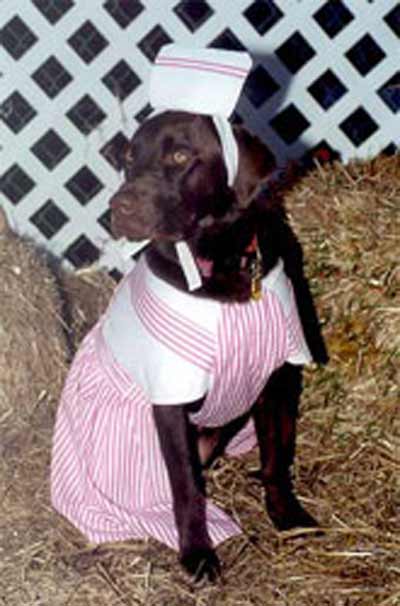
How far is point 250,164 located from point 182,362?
1.49 ft

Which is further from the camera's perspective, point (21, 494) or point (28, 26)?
point (28, 26)

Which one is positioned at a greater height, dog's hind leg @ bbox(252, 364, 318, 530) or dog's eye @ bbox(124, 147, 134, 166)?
dog's eye @ bbox(124, 147, 134, 166)

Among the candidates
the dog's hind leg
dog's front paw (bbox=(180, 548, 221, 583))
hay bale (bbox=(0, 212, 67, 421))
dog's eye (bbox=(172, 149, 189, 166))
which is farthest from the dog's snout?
hay bale (bbox=(0, 212, 67, 421))

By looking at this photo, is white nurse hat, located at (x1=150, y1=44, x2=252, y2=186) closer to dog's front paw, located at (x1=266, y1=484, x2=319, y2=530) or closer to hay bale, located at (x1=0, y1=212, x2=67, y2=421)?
dog's front paw, located at (x1=266, y1=484, x2=319, y2=530)

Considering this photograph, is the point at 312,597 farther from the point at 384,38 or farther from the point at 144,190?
the point at 384,38

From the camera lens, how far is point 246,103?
4910mm

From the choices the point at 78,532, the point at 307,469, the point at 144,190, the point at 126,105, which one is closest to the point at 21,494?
the point at 78,532

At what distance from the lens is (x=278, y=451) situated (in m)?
3.79

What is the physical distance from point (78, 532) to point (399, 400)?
92 centimetres

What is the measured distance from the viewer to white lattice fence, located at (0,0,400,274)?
15.7 feet

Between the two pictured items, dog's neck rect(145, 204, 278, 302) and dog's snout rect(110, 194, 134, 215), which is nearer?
dog's snout rect(110, 194, 134, 215)

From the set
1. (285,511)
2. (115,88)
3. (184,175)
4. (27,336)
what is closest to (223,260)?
(184,175)

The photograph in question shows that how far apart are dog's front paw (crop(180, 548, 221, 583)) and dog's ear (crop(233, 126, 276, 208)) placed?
0.84m

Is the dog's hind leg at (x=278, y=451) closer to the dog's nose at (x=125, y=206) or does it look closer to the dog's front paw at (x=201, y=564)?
the dog's front paw at (x=201, y=564)
